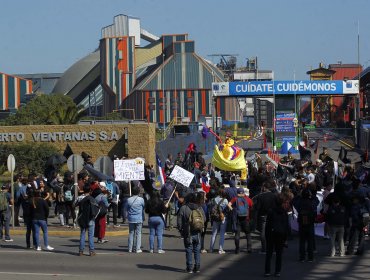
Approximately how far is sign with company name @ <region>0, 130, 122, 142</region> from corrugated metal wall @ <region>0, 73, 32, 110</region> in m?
59.3

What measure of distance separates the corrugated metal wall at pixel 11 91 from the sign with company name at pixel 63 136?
59317 millimetres

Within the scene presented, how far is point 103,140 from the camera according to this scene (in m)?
46.1

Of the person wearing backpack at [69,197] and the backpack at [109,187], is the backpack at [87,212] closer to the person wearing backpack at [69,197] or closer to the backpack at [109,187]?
the person wearing backpack at [69,197]

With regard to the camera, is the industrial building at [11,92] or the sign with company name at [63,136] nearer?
the sign with company name at [63,136]

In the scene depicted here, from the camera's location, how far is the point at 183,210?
15.9 meters

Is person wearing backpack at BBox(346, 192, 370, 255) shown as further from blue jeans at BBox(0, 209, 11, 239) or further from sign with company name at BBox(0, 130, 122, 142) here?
sign with company name at BBox(0, 130, 122, 142)

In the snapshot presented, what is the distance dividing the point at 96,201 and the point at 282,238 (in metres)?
5.41

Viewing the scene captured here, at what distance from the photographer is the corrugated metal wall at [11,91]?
10644 centimetres

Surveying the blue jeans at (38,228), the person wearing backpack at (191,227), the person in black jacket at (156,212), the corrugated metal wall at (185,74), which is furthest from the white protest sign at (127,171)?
the corrugated metal wall at (185,74)

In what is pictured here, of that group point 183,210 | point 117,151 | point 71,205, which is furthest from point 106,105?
point 183,210

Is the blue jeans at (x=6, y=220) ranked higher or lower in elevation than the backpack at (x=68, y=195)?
lower

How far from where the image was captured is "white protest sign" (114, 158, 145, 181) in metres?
23.5

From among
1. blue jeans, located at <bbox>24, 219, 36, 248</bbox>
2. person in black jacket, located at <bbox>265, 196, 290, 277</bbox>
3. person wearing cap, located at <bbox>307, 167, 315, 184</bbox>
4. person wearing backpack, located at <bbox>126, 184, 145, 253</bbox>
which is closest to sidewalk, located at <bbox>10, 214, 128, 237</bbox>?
blue jeans, located at <bbox>24, 219, 36, 248</bbox>

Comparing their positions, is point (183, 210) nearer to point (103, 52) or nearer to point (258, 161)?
point (258, 161)
